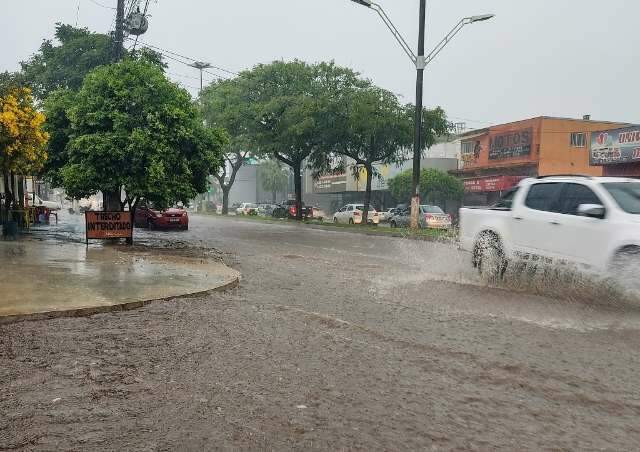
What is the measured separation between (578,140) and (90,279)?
3852 centimetres

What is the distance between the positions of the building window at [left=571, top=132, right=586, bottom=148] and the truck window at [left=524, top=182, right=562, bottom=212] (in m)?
33.5

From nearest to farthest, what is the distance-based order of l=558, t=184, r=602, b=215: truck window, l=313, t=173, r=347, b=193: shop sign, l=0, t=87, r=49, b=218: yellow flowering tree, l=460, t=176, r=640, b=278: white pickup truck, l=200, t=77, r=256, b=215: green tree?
1. l=460, t=176, r=640, b=278: white pickup truck
2. l=558, t=184, r=602, b=215: truck window
3. l=0, t=87, r=49, b=218: yellow flowering tree
4. l=200, t=77, r=256, b=215: green tree
5. l=313, t=173, r=347, b=193: shop sign

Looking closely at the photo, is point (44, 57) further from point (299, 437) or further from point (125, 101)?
point (299, 437)

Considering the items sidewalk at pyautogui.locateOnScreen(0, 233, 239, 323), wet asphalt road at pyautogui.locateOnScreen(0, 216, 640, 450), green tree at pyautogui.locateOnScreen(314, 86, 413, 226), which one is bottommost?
wet asphalt road at pyautogui.locateOnScreen(0, 216, 640, 450)

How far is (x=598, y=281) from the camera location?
8.20 m

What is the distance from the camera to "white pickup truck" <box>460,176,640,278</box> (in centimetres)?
793

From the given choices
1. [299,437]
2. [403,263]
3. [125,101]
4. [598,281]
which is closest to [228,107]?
[125,101]

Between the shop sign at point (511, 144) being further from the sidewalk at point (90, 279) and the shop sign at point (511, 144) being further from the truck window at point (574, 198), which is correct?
the truck window at point (574, 198)

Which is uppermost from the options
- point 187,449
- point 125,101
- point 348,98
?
point 348,98

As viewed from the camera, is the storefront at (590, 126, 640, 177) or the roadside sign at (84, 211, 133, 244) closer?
the roadside sign at (84, 211, 133, 244)

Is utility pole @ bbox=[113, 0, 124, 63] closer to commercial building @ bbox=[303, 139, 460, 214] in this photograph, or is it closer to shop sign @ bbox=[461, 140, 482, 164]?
commercial building @ bbox=[303, 139, 460, 214]

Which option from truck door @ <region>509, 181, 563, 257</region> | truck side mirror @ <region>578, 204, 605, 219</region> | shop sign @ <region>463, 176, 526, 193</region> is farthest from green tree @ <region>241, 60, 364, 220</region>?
truck side mirror @ <region>578, 204, 605, 219</region>

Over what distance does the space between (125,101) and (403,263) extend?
9188 mm

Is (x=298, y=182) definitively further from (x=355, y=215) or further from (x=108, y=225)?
(x=108, y=225)
